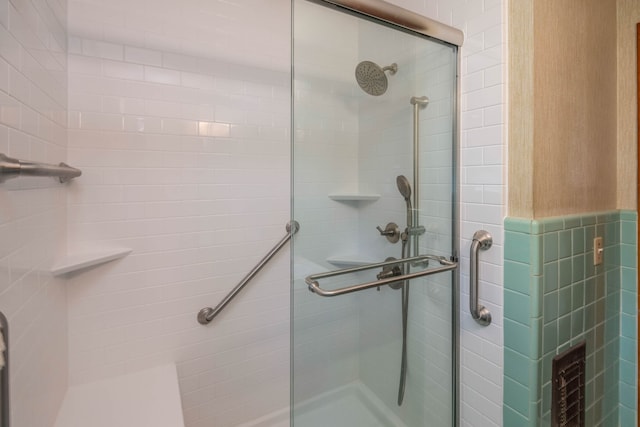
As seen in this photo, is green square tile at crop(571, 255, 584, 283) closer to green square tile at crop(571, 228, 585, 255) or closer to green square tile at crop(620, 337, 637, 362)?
green square tile at crop(571, 228, 585, 255)

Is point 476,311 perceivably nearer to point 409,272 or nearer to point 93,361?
point 409,272

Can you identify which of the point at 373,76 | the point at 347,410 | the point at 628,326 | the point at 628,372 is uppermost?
the point at 373,76

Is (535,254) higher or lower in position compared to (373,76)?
lower

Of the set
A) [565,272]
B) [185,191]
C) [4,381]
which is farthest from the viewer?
[185,191]

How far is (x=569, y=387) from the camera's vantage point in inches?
36.7

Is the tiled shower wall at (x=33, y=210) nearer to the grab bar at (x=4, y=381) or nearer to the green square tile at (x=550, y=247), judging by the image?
the grab bar at (x=4, y=381)

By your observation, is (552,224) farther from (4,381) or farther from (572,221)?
(4,381)

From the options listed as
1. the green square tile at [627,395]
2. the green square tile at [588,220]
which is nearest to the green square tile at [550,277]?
the green square tile at [588,220]

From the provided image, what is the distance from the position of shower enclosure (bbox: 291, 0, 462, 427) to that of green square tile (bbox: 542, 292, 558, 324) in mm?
277

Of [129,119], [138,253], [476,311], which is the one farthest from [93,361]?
[476,311]

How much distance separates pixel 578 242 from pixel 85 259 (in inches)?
69.7

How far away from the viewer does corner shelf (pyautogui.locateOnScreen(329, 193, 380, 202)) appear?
3.34ft

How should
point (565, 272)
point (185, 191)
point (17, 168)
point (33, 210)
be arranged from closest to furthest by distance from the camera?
point (17, 168), point (33, 210), point (565, 272), point (185, 191)

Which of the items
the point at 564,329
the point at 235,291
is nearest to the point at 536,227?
the point at 564,329
